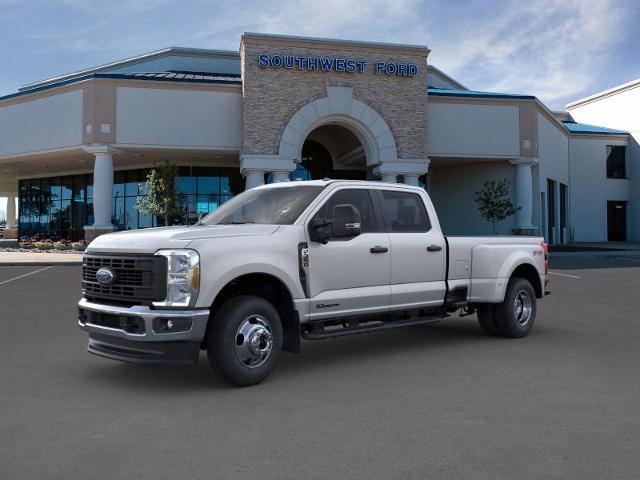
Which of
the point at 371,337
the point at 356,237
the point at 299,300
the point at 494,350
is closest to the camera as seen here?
the point at 299,300

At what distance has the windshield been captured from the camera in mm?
6730

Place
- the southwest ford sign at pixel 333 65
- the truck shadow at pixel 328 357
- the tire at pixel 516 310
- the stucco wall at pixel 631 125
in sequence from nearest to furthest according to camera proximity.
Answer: the truck shadow at pixel 328 357
the tire at pixel 516 310
the southwest ford sign at pixel 333 65
the stucco wall at pixel 631 125

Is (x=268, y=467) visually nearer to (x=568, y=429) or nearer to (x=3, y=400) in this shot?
(x=568, y=429)

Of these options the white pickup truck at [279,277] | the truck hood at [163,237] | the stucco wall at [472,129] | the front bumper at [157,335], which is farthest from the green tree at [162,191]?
the front bumper at [157,335]

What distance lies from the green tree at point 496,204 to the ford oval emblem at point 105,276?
2826 centimetres

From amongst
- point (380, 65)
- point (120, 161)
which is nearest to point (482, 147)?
point (380, 65)

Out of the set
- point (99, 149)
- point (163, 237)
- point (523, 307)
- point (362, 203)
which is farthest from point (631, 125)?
point (163, 237)

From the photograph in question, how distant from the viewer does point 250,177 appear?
94.0 feet

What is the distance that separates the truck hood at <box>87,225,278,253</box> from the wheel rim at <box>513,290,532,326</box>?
4.14 metres

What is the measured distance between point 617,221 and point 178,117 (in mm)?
34160

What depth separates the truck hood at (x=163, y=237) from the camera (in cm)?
565

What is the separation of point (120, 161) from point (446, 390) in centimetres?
3309

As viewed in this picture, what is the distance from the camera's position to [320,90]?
29.2 metres

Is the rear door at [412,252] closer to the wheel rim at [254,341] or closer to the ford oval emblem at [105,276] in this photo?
the wheel rim at [254,341]
